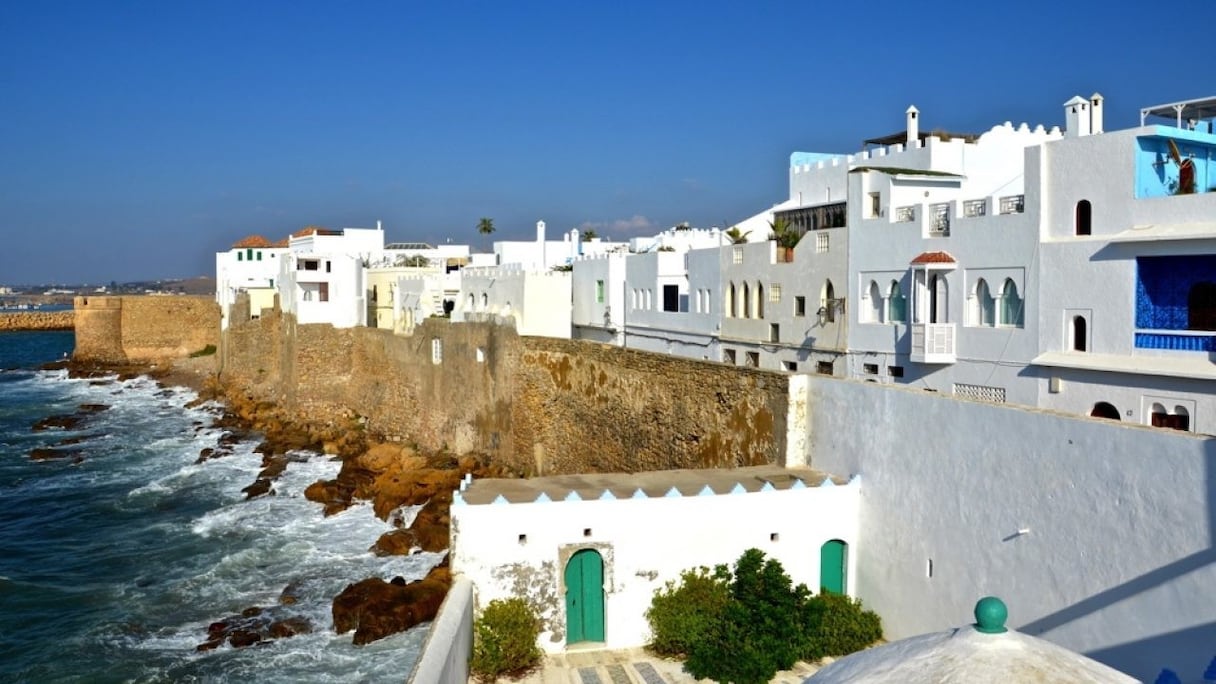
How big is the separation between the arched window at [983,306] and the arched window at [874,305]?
2.60 metres

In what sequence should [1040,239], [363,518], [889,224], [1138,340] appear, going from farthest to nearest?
1. [363,518]
2. [889,224]
3. [1040,239]
4. [1138,340]

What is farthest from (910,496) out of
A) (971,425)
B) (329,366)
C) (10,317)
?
(10,317)

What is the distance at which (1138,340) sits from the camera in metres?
13.8

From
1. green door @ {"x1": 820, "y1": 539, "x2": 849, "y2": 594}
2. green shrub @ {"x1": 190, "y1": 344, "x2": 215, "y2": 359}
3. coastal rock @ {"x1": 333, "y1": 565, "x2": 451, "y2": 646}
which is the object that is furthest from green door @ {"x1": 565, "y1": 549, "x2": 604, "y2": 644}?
green shrub @ {"x1": 190, "y1": 344, "x2": 215, "y2": 359}

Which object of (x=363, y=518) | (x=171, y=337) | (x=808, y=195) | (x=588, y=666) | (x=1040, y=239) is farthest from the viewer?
(x=171, y=337)

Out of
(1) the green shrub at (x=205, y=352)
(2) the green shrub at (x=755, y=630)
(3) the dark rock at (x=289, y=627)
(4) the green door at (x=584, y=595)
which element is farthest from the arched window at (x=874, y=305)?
(1) the green shrub at (x=205, y=352)

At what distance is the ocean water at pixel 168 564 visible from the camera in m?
16.1

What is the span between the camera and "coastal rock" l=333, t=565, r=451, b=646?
16.5 metres

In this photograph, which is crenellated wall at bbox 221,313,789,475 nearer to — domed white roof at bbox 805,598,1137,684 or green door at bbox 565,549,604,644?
green door at bbox 565,549,604,644

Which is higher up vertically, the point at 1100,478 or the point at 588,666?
the point at 1100,478

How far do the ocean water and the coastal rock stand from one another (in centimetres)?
22

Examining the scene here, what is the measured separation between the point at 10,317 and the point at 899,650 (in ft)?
385

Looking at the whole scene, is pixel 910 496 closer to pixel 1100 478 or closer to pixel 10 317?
pixel 1100 478

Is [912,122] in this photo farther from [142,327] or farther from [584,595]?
[142,327]
